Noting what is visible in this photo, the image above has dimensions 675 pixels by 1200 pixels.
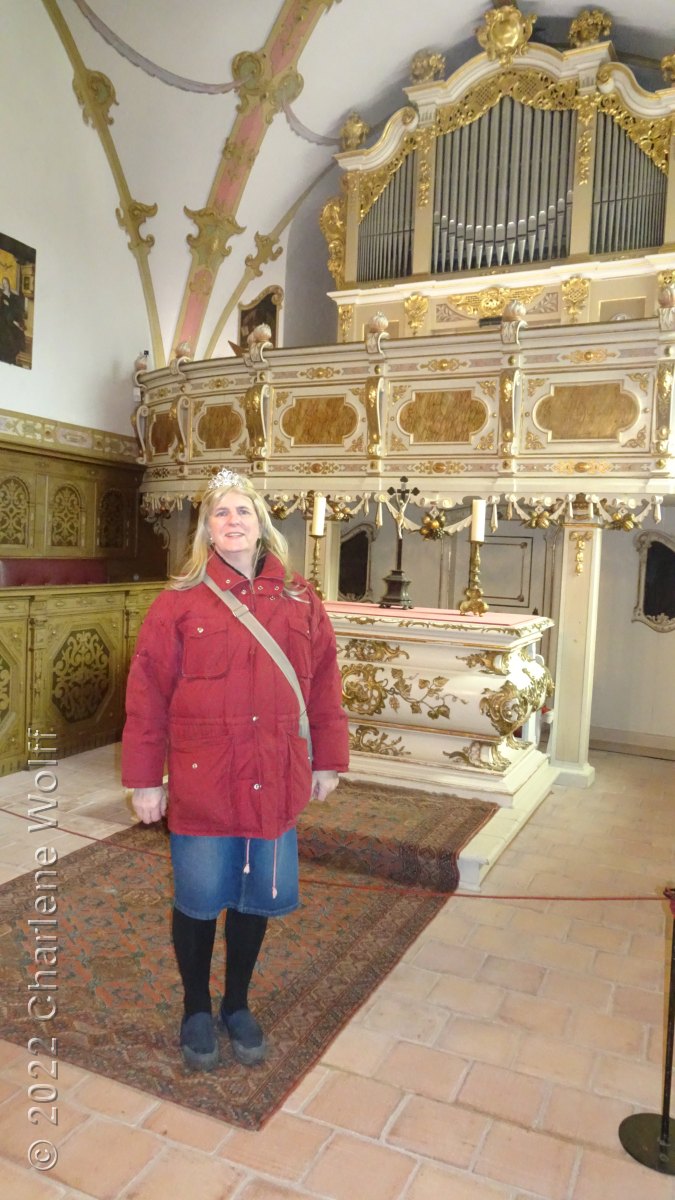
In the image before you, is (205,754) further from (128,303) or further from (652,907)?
(128,303)

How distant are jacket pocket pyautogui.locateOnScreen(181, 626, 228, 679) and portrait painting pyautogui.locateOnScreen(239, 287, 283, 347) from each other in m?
7.70

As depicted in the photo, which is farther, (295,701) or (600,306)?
(600,306)

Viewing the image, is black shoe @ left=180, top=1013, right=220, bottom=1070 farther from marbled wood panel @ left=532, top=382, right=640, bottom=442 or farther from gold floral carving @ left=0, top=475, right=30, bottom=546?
gold floral carving @ left=0, top=475, right=30, bottom=546

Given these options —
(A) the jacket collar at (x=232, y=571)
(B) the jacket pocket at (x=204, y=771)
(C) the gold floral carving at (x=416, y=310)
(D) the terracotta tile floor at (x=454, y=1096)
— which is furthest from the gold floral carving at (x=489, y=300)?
(B) the jacket pocket at (x=204, y=771)

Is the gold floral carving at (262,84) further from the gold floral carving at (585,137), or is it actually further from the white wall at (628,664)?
the white wall at (628,664)

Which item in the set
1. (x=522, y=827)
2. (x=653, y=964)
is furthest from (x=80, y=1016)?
Answer: (x=522, y=827)

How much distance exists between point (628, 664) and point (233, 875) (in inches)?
242

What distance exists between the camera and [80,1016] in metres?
2.88

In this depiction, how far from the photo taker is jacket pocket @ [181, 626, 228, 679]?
234 centimetres

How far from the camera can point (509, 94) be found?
7.88 metres

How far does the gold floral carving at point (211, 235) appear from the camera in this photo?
868 centimetres

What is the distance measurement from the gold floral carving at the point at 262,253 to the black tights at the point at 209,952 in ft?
27.4

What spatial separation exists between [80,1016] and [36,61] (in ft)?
25.8

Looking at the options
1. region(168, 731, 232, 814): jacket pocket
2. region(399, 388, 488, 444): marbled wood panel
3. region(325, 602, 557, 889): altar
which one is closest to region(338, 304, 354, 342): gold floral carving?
region(399, 388, 488, 444): marbled wood panel
